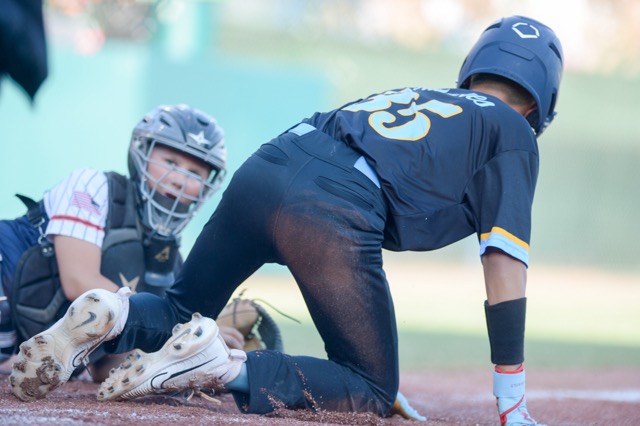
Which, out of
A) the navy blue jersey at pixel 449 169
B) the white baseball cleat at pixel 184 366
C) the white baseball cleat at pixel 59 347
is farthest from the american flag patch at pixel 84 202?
the navy blue jersey at pixel 449 169

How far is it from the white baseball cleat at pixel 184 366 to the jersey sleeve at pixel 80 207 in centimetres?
92

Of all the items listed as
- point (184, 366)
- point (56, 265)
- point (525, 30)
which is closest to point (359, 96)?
point (525, 30)

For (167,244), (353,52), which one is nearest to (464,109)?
(167,244)

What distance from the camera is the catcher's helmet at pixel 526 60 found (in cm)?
354

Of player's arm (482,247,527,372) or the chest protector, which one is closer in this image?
player's arm (482,247,527,372)

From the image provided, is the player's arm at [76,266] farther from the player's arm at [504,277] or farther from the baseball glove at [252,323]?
the player's arm at [504,277]

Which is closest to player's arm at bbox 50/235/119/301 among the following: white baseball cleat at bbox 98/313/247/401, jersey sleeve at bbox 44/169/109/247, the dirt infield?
jersey sleeve at bbox 44/169/109/247

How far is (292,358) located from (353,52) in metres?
12.4

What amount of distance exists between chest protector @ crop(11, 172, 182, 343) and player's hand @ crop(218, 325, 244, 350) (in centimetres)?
50

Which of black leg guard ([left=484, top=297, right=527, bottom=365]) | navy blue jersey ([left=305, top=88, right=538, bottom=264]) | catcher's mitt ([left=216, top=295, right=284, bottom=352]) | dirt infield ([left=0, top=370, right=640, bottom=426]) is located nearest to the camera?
dirt infield ([left=0, top=370, right=640, bottom=426])

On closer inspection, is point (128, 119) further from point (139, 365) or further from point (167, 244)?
point (139, 365)

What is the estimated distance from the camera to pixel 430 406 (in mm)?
4457

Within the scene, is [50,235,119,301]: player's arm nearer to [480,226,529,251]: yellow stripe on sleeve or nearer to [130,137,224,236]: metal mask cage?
[130,137,224,236]: metal mask cage

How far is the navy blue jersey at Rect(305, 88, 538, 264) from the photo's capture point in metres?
3.12
